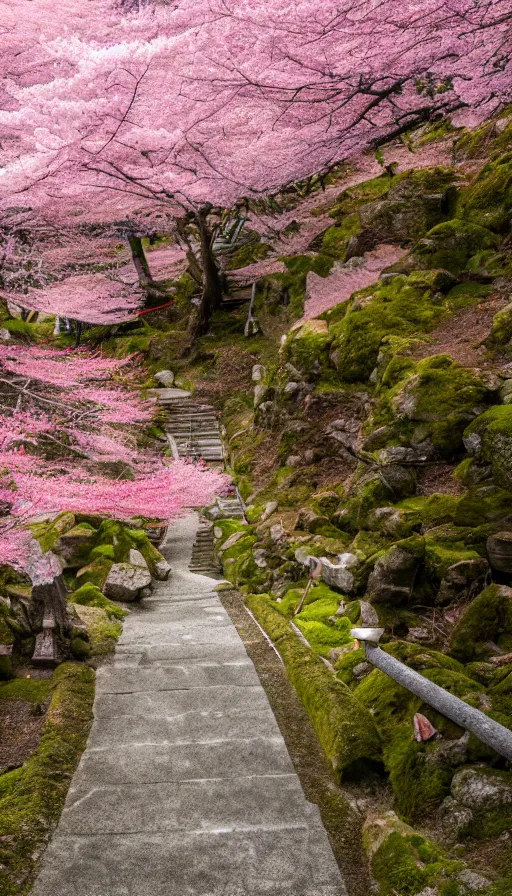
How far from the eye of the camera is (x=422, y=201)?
14.6 metres

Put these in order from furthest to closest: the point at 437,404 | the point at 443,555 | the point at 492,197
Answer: the point at 492,197
the point at 437,404
the point at 443,555

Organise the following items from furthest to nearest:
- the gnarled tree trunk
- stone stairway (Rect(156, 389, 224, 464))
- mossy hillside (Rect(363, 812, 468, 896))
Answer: the gnarled tree trunk → stone stairway (Rect(156, 389, 224, 464)) → mossy hillside (Rect(363, 812, 468, 896))

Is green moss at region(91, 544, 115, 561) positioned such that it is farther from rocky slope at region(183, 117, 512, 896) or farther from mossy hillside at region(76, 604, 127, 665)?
rocky slope at region(183, 117, 512, 896)

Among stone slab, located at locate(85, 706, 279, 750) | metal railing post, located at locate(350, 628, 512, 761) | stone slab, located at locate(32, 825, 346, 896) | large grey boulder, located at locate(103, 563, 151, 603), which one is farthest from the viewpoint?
large grey boulder, located at locate(103, 563, 151, 603)

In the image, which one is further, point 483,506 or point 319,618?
point 319,618

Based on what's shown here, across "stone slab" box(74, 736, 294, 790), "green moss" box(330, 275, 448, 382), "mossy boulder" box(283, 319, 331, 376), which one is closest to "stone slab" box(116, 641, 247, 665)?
"stone slab" box(74, 736, 294, 790)

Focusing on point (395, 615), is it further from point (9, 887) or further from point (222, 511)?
point (222, 511)

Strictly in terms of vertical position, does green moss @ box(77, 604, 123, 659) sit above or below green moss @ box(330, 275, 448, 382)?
below

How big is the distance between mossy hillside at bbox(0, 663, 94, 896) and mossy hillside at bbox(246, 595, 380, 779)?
1905 mm

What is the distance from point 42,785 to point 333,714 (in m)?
2.17

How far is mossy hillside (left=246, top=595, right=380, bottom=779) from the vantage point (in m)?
4.38

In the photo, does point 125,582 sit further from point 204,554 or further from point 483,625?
point 483,625

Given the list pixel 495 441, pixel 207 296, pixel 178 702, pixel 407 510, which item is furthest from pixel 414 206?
pixel 178 702

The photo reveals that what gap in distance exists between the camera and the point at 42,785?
4195 mm
